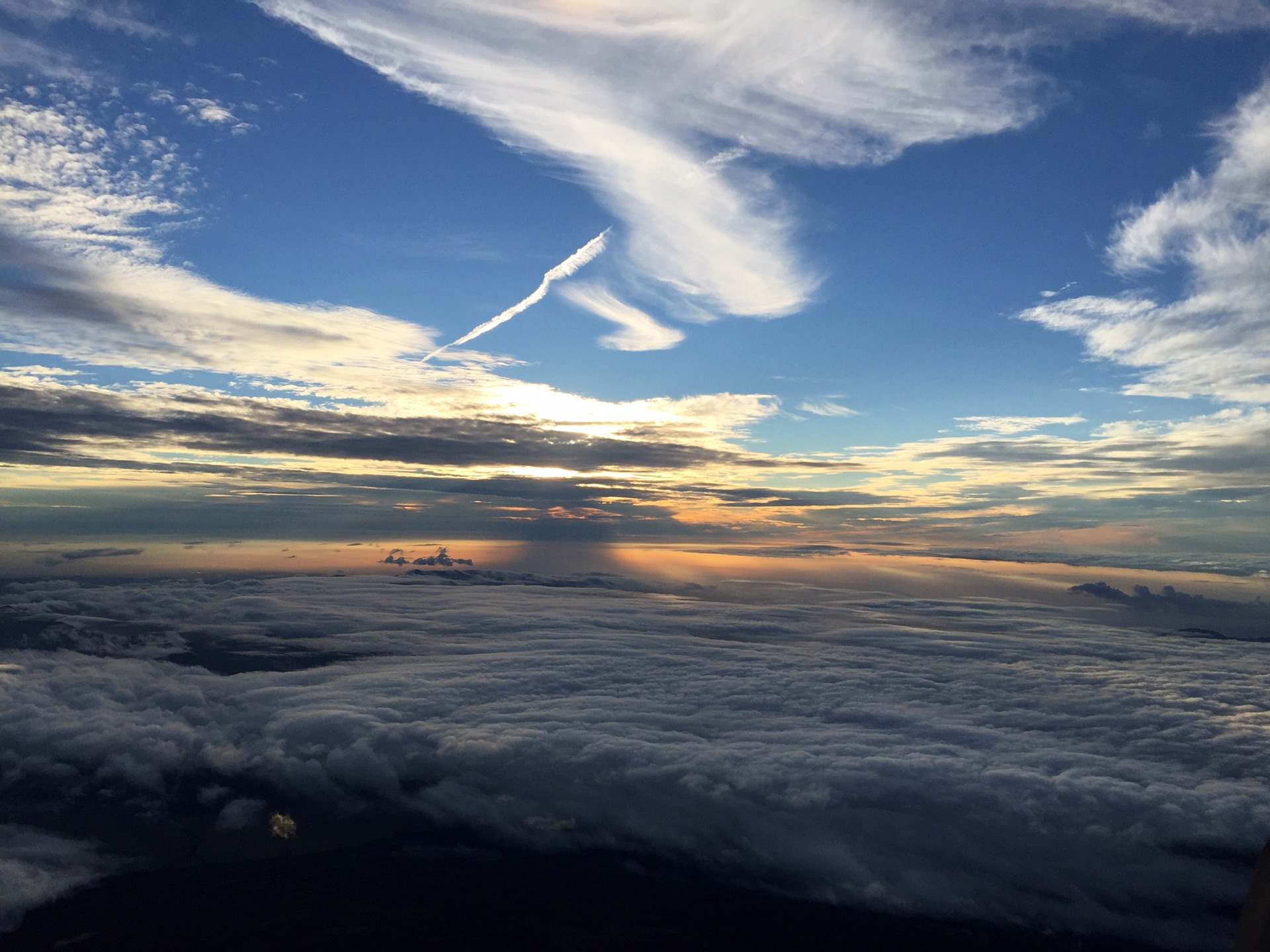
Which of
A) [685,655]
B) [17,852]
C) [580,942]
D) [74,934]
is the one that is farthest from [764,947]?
[685,655]

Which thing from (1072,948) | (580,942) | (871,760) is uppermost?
(871,760)

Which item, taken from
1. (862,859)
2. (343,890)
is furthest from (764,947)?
(343,890)

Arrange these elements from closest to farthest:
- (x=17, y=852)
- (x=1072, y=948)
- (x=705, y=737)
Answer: (x=1072, y=948)
(x=17, y=852)
(x=705, y=737)

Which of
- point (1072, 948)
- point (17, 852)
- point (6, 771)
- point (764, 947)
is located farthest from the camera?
point (6, 771)

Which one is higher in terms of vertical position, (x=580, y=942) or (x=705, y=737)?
(x=705, y=737)

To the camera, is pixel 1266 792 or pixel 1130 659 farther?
pixel 1130 659

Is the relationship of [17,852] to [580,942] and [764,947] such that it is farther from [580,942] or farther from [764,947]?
[764,947]

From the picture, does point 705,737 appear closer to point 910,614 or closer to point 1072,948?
point 1072,948
